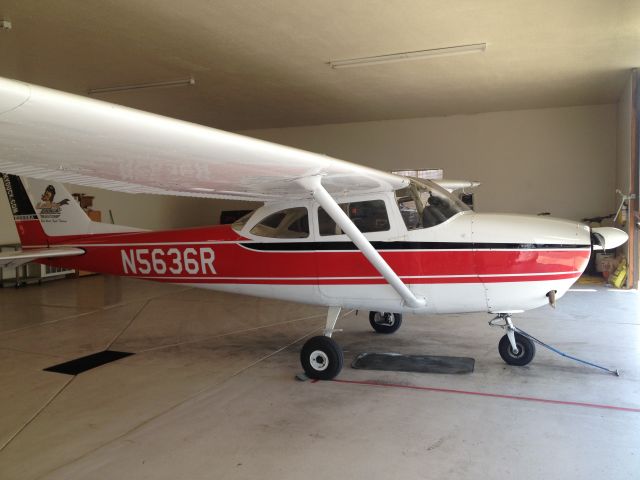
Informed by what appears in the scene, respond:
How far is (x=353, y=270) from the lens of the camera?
5.04 m

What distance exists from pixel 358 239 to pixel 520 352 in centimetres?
220

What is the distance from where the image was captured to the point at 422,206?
490 centimetres

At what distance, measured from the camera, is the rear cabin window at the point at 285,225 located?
5262 mm

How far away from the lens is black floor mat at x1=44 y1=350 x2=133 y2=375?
541 centimetres

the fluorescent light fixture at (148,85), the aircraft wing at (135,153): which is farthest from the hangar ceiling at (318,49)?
the aircraft wing at (135,153)

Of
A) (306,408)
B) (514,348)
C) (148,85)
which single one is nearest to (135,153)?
(306,408)

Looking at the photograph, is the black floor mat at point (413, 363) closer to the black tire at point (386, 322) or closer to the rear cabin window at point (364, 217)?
the black tire at point (386, 322)

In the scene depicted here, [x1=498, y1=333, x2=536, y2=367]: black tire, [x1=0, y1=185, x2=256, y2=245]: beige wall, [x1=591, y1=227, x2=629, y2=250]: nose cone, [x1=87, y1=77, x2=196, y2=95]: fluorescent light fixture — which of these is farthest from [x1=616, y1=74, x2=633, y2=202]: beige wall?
[x1=0, y1=185, x2=256, y2=245]: beige wall

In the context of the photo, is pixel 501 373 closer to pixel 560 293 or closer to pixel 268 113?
pixel 560 293

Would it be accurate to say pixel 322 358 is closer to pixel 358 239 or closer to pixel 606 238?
pixel 358 239

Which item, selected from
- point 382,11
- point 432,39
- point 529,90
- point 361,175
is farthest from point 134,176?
point 529,90

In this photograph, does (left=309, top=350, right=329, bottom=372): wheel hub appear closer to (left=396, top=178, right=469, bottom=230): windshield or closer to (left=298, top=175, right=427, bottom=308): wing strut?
(left=298, top=175, right=427, bottom=308): wing strut

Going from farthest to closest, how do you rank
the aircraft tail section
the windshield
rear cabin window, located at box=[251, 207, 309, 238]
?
the aircraft tail section → rear cabin window, located at box=[251, 207, 309, 238] → the windshield

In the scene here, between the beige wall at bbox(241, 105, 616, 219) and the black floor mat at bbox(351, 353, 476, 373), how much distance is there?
31.5 ft
